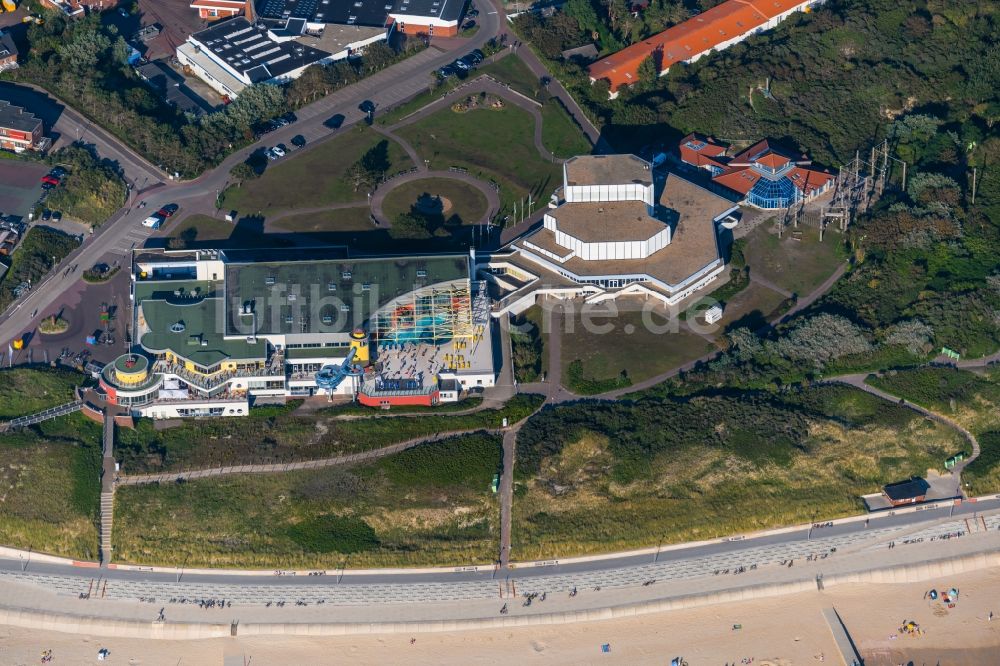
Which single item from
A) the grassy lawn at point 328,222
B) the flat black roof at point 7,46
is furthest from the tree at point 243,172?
the flat black roof at point 7,46

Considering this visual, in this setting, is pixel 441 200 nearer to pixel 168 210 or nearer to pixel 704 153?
pixel 168 210

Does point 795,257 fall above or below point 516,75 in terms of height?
below

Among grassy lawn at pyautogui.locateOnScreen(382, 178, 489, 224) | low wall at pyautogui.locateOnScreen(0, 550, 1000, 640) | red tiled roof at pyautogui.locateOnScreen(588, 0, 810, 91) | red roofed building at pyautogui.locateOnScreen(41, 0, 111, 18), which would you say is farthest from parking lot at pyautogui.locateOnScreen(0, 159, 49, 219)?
red tiled roof at pyautogui.locateOnScreen(588, 0, 810, 91)

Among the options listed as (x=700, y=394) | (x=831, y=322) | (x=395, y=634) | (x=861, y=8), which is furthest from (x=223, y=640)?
(x=861, y=8)

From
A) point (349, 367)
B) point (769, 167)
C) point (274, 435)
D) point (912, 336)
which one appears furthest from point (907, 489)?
point (274, 435)

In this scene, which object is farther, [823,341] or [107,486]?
[823,341]

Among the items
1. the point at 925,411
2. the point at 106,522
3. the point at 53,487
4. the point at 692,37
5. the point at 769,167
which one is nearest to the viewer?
the point at 106,522

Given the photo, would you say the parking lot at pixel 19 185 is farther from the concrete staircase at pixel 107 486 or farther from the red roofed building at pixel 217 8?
the red roofed building at pixel 217 8

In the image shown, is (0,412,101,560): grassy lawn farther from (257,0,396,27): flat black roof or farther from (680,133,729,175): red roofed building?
(257,0,396,27): flat black roof
